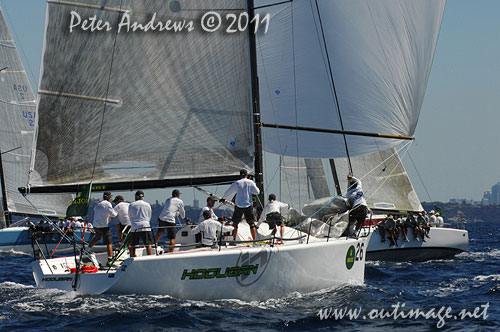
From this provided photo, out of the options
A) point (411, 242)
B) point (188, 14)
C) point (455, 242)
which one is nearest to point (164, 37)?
point (188, 14)

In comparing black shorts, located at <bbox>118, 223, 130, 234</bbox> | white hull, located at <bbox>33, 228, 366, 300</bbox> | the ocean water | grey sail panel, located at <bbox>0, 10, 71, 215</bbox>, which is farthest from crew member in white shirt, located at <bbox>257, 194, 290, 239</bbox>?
grey sail panel, located at <bbox>0, 10, 71, 215</bbox>

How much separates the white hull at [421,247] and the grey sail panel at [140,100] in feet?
30.8

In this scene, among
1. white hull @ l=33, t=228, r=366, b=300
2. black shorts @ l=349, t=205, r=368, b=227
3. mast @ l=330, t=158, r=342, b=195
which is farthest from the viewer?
mast @ l=330, t=158, r=342, b=195

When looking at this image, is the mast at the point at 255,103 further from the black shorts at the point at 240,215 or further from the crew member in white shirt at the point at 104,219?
the crew member in white shirt at the point at 104,219

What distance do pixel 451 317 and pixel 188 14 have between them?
8.14 meters

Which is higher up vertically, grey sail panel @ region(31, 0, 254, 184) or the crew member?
grey sail panel @ region(31, 0, 254, 184)

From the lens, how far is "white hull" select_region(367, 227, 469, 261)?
75.8ft

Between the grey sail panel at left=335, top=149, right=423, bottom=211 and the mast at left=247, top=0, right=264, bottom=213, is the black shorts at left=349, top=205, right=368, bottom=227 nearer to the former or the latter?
the mast at left=247, top=0, right=264, bottom=213

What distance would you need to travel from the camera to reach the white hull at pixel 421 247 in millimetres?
23094

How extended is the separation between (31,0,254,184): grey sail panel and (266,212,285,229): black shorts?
4.61 feet

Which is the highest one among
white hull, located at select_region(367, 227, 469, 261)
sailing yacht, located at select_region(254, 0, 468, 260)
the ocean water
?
sailing yacht, located at select_region(254, 0, 468, 260)

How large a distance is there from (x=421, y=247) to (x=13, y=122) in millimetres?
20388

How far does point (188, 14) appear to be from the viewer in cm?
1498

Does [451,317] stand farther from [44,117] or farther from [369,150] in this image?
[44,117]
